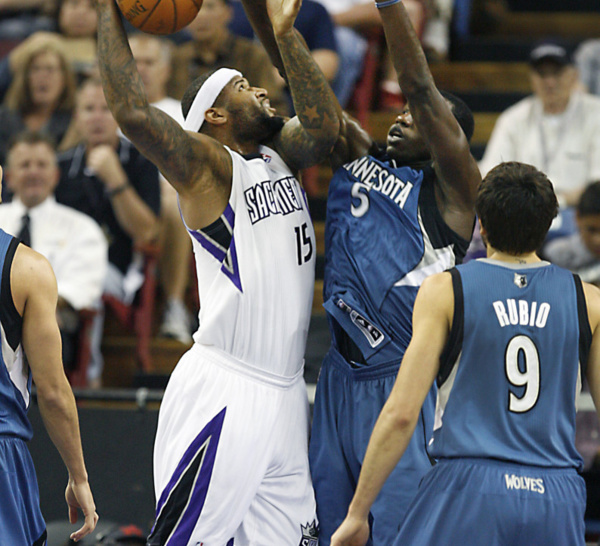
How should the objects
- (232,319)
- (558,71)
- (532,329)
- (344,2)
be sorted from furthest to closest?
1. (344,2)
2. (558,71)
3. (232,319)
4. (532,329)

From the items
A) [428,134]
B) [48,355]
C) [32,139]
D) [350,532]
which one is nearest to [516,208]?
[428,134]

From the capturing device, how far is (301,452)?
A: 12.6 ft

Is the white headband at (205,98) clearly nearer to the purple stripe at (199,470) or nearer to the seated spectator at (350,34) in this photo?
the purple stripe at (199,470)

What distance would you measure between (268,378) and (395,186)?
0.93 meters

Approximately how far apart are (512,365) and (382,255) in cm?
101

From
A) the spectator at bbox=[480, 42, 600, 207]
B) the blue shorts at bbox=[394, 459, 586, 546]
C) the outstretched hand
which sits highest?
the spectator at bbox=[480, 42, 600, 207]

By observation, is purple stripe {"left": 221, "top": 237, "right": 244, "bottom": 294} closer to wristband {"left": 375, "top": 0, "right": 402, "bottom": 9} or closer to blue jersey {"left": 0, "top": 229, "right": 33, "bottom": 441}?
blue jersey {"left": 0, "top": 229, "right": 33, "bottom": 441}

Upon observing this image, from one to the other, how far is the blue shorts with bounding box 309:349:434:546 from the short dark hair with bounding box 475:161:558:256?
90cm

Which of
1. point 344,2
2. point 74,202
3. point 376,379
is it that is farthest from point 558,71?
point 376,379

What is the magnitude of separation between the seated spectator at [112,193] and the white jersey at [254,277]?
10.4 feet

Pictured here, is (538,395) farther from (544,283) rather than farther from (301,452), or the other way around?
(301,452)

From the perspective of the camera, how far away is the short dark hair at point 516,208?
3074 millimetres

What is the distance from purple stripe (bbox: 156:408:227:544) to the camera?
3.63 m

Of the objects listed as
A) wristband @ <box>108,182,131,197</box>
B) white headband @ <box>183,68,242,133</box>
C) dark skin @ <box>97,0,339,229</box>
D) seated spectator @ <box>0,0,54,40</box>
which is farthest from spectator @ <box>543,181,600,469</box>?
seated spectator @ <box>0,0,54,40</box>
